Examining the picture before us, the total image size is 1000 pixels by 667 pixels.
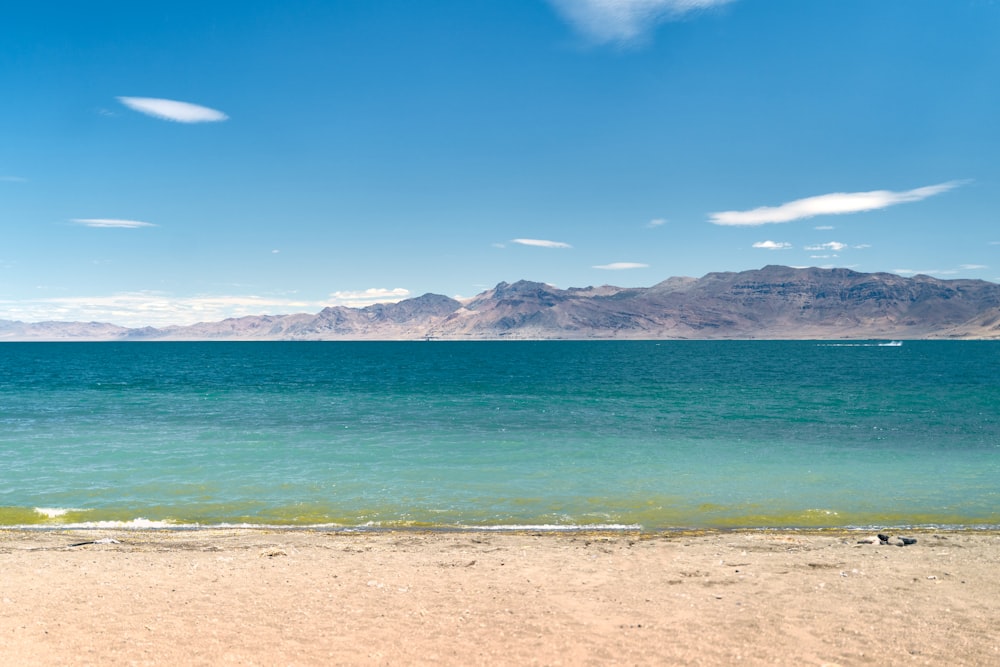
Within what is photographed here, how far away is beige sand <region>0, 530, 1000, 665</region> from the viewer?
9.07 metres

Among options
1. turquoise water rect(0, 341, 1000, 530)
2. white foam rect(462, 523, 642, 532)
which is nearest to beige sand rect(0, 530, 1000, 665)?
white foam rect(462, 523, 642, 532)

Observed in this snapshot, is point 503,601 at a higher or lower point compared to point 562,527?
higher

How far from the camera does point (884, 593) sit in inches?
455

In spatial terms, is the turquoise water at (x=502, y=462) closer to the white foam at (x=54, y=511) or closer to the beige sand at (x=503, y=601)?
the white foam at (x=54, y=511)

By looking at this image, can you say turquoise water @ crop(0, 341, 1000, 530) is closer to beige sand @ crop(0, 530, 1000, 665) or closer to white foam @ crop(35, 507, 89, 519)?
white foam @ crop(35, 507, 89, 519)

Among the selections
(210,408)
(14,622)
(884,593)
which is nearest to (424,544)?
(14,622)

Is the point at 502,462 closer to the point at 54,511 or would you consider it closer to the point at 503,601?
the point at 54,511

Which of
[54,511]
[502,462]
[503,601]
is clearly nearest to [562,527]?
[503,601]

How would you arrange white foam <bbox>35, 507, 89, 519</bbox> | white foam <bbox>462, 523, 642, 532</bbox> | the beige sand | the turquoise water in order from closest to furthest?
the beige sand
white foam <bbox>462, 523, 642, 532</bbox>
white foam <bbox>35, 507, 89, 519</bbox>
the turquoise water

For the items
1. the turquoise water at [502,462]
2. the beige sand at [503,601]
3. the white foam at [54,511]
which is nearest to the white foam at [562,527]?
the turquoise water at [502,462]

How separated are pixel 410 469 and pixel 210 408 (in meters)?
28.2

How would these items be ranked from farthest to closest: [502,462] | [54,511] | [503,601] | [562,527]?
[502,462]
[54,511]
[562,527]
[503,601]

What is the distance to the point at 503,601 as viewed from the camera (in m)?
11.3

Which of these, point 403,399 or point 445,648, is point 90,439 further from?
point 445,648
